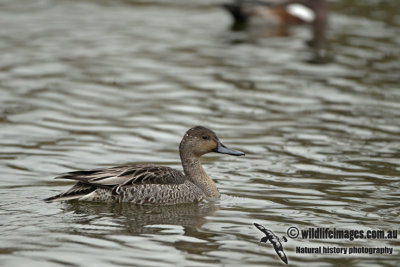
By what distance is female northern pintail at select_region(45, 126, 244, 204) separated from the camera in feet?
27.4

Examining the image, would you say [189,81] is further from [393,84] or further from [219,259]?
[219,259]

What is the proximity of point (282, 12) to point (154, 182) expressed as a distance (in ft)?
39.9

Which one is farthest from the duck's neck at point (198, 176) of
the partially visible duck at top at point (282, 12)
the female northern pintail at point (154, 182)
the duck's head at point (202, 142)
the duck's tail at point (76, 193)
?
the partially visible duck at top at point (282, 12)

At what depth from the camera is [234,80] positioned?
1480 cm

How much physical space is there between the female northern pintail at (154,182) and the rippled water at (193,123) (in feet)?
0.42

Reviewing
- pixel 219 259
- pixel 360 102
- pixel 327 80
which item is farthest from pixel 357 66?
pixel 219 259

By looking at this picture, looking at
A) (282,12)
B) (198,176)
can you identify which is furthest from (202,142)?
(282,12)

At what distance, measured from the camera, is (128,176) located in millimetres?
8586

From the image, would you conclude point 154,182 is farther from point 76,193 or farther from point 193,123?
point 193,123

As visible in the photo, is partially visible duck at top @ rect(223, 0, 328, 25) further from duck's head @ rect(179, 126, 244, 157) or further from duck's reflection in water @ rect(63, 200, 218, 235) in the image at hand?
duck's reflection in water @ rect(63, 200, 218, 235)

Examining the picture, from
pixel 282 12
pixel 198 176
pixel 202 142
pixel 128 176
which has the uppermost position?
pixel 282 12

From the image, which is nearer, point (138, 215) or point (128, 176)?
point (138, 215)

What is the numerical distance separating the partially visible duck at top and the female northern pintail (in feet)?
36.4

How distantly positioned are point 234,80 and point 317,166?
4.97m
